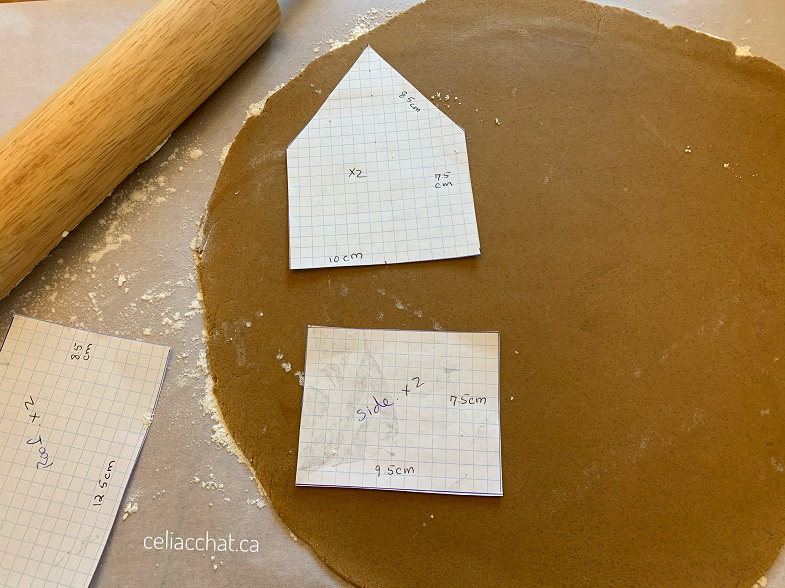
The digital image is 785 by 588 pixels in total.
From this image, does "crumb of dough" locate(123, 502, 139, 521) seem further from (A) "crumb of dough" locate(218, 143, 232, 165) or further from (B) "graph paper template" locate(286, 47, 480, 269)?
(A) "crumb of dough" locate(218, 143, 232, 165)

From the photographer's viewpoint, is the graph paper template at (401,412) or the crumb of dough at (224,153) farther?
the crumb of dough at (224,153)

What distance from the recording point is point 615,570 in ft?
2.31

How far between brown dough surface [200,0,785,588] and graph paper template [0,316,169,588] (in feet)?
0.44

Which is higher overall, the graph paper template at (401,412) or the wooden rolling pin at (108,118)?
the wooden rolling pin at (108,118)

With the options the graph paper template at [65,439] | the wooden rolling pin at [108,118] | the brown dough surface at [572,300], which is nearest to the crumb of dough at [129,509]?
the graph paper template at [65,439]

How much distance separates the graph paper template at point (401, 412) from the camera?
2.46 feet

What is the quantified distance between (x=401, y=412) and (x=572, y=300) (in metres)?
0.29

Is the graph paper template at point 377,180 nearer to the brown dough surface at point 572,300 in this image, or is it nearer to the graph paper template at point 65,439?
the brown dough surface at point 572,300

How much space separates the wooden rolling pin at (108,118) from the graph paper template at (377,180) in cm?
19

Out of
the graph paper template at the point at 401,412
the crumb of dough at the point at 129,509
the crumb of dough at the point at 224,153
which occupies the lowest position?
the crumb of dough at the point at 129,509

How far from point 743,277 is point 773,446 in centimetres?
24

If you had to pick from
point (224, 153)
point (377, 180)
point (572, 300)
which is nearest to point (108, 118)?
point (224, 153)

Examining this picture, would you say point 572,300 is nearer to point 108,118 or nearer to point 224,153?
point 224,153

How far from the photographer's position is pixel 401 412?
2.53 feet
